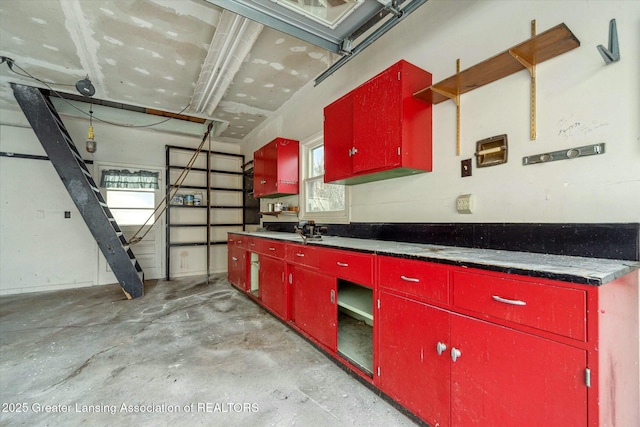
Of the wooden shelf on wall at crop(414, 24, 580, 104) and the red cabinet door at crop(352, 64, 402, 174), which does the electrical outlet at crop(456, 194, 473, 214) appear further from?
the wooden shelf on wall at crop(414, 24, 580, 104)

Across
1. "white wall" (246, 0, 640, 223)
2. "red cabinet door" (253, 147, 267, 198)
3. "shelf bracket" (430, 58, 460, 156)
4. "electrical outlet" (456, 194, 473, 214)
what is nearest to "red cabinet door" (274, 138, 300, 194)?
"red cabinet door" (253, 147, 267, 198)

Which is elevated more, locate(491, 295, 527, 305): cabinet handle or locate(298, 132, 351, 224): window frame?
locate(298, 132, 351, 224): window frame

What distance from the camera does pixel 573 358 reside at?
92 centimetres

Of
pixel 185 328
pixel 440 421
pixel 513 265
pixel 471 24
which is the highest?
pixel 471 24

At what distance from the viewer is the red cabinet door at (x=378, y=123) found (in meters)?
1.95

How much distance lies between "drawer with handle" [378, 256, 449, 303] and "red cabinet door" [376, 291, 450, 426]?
0.22 ft

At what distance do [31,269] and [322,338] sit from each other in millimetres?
5341

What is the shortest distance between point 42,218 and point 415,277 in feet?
20.0

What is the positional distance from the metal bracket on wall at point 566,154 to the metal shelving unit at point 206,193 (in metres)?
5.03

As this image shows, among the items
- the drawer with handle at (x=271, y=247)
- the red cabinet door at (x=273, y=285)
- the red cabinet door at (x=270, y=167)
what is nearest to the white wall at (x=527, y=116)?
the drawer with handle at (x=271, y=247)

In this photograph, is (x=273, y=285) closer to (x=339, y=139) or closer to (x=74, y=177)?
(x=339, y=139)

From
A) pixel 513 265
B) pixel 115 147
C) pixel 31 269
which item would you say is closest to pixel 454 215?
pixel 513 265

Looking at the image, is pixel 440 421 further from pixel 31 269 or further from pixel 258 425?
pixel 31 269

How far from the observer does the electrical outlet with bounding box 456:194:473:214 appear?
1.78 meters
